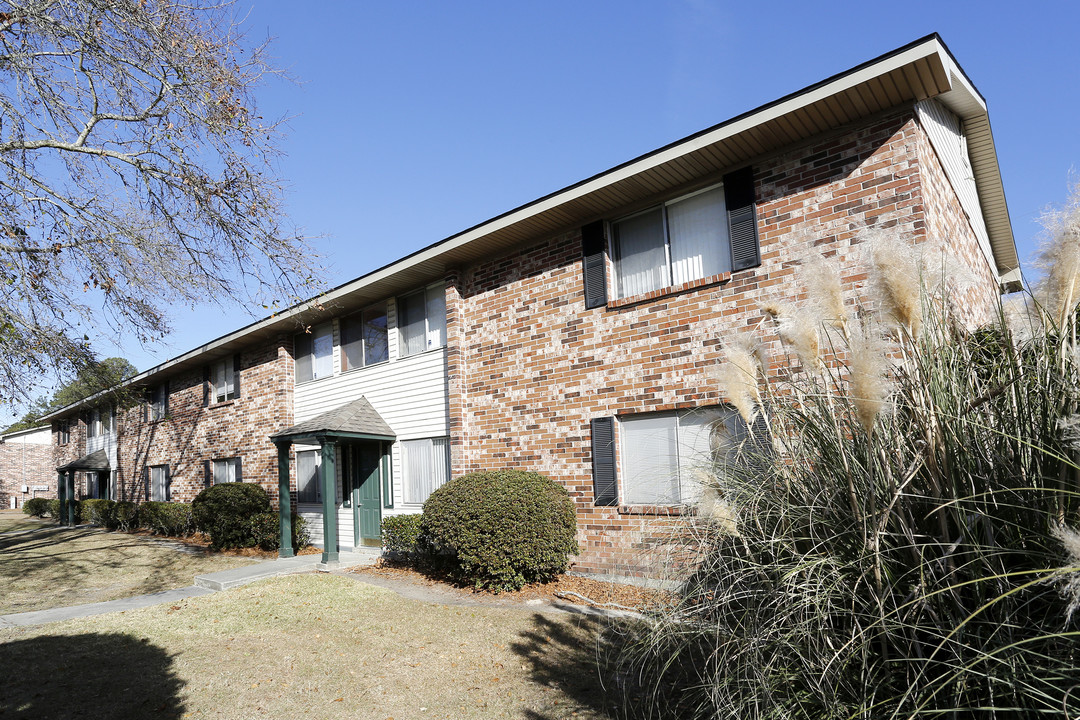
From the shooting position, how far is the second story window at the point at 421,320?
40.2ft

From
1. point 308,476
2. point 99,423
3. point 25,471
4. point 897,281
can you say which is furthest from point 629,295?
point 25,471

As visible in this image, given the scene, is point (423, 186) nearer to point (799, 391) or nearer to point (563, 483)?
point (563, 483)

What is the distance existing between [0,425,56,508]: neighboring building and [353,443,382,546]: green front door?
35814 millimetres

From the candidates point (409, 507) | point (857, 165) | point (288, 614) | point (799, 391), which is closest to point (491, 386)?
point (409, 507)

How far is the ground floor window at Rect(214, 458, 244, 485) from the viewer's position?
17.1 m

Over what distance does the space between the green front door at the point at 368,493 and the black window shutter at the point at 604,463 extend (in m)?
5.85

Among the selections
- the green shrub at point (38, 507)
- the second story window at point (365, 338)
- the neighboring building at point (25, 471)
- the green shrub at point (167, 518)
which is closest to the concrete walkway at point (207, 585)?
the second story window at point (365, 338)

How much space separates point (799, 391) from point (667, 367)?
17.3ft

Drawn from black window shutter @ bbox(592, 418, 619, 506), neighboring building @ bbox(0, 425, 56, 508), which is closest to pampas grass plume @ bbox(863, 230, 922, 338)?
black window shutter @ bbox(592, 418, 619, 506)

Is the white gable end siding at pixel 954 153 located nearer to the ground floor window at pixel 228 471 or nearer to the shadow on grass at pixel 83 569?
the shadow on grass at pixel 83 569

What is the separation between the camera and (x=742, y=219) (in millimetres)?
8031

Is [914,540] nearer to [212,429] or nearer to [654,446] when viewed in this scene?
[654,446]

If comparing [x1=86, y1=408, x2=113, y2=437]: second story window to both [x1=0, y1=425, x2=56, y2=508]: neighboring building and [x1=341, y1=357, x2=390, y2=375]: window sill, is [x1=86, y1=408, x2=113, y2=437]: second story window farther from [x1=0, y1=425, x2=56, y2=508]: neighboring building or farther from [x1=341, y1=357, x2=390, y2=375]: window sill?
[x1=341, y1=357, x2=390, y2=375]: window sill

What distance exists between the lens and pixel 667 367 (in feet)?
27.9
